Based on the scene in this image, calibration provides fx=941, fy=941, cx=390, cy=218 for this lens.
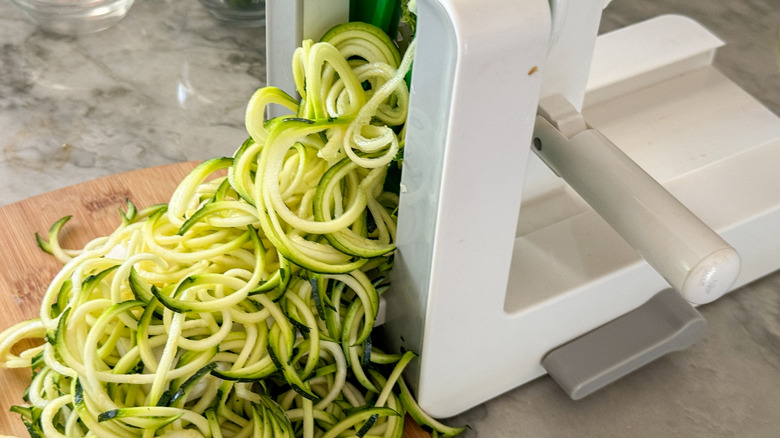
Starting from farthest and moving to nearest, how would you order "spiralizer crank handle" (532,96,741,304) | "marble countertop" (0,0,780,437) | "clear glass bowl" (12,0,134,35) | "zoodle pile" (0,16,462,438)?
1. "clear glass bowl" (12,0,134,35)
2. "marble countertop" (0,0,780,437)
3. "zoodle pile" (0,16,462,438)
4. "spiralizer crank handle" (532,96,741,304)

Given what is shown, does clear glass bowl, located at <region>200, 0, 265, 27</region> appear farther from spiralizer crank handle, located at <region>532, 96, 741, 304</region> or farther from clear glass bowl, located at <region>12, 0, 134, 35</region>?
spiralizer crank handle, located at <region>532, 96, 741, 304</region>

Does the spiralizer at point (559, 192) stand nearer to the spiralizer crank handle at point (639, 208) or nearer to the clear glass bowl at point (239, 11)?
the spiralizer crank handle at point (639, 208)

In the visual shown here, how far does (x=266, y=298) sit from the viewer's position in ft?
2.43

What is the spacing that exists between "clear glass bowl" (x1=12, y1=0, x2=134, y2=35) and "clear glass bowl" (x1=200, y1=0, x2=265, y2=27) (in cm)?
15

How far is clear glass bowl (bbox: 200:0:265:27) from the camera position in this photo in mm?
1314

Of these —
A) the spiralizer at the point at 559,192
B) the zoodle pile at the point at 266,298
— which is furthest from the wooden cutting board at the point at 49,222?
the spiralizer at the point at 559,192

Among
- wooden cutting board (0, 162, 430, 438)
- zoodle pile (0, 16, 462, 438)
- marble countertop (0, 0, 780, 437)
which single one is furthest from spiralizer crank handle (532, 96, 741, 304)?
wooden cutting board (0, 162, 430, 438)

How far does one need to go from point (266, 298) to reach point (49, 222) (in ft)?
1.04

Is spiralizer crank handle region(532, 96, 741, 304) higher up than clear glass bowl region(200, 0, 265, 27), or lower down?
higher up

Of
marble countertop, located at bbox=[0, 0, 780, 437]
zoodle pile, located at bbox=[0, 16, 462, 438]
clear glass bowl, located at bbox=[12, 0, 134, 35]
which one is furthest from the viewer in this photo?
clear glass bowl, located at bbox=[12, 0, 134, 35]

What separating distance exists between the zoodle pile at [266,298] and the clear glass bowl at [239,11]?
568 millimetres

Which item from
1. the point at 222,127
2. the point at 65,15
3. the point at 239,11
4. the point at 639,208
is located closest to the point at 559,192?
the point at 639,208

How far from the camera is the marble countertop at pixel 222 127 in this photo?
0.83 m

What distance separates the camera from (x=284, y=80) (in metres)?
0.88
